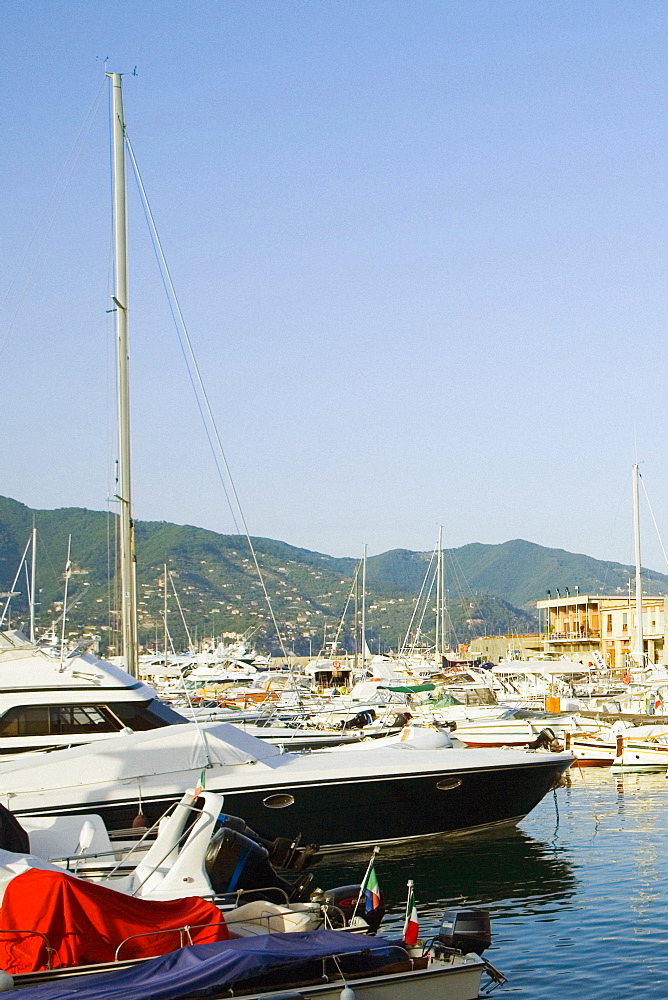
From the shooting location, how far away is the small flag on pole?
10.4 metres

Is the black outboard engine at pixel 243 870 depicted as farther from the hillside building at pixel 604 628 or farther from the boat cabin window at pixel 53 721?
the hillside building at pixel 604 628

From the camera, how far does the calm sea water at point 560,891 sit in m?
11.5

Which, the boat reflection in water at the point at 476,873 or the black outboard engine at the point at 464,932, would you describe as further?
the boat reflection in water at the point at 476,873

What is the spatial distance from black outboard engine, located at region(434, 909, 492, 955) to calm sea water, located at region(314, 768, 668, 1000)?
58.5 inches

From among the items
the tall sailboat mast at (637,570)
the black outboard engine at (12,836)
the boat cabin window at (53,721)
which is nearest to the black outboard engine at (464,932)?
the black outboard engine at (12,836)

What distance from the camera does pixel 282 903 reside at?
11.1 metres

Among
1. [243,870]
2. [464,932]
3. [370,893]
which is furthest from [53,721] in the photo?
[464,932]

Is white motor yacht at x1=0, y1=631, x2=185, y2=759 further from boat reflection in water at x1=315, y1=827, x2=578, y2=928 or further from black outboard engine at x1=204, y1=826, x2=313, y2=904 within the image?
black outboard engine at x1=204, y1=826, x2=313, y2=904

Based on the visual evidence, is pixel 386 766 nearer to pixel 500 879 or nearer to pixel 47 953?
pixel 500 879

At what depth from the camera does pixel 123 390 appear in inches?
893

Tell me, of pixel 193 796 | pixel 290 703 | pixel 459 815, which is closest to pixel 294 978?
pixel 193 796

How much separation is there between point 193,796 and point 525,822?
11113 mm

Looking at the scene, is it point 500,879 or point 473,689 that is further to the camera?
point 473,689

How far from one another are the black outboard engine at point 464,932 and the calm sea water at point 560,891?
1486 mm
